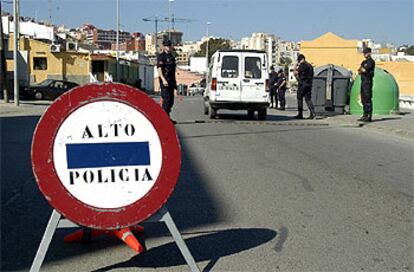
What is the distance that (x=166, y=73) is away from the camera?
15.4 m

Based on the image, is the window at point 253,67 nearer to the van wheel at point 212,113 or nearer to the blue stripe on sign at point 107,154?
the van wheel at point 212,113

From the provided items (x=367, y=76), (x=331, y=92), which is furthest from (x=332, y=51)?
(x=367, y=76)

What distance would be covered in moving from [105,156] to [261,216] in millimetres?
2705

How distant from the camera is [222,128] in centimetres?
1727

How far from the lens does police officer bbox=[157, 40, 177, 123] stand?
15164 mm

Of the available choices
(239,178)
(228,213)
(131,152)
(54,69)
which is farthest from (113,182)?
(54,69)

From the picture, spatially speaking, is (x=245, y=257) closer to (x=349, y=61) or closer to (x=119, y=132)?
(x=119, y=132)

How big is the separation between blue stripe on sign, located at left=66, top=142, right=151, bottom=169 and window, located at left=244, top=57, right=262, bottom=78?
16.3m

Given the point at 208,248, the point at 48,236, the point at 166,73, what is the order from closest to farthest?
the point at 48,236
the point at 208,248
the point at 166,73

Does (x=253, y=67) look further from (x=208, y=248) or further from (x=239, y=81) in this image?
(x=208, y=248)

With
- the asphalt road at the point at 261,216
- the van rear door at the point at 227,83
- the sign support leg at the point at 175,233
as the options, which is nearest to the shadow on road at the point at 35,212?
the asphalt road at the point at 261,216

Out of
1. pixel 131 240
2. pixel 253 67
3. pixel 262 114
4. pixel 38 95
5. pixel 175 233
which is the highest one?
pixel 253 67

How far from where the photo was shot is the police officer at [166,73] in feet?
49.8

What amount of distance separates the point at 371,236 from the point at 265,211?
1.35m
